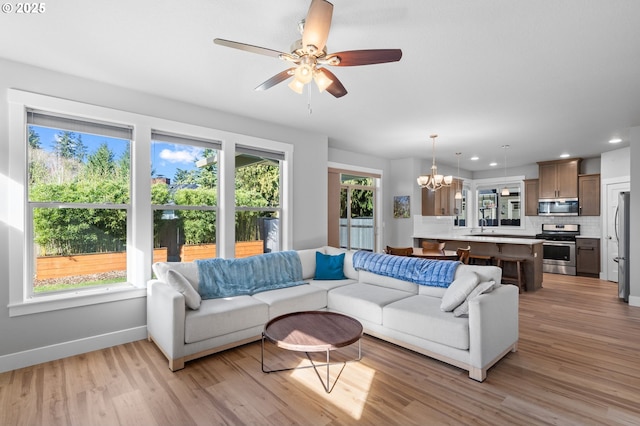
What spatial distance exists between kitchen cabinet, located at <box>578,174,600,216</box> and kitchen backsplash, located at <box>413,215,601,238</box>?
0.31m

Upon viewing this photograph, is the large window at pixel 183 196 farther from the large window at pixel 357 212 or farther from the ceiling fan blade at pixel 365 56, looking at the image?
the large window at pixel 357 212

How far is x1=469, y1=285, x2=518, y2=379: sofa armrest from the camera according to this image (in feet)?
8.58

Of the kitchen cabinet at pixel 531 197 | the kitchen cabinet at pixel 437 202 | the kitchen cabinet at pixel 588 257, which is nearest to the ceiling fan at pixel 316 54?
the kitchen cabinet at pixel 437 202

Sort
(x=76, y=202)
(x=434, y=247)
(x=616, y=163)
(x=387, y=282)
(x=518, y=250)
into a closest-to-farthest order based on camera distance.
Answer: (x=76, y=202), (x=387, y=282), (x=434, y=247), (x=518, y=250), (x=616, y=163)

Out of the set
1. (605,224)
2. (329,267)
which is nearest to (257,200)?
(329,267)

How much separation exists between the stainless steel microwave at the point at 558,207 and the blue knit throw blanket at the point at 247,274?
6.89 meters

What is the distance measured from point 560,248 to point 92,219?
357 inches

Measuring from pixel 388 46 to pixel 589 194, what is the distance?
291 inches

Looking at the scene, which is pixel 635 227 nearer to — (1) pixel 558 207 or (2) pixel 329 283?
(1) pixel 558 207

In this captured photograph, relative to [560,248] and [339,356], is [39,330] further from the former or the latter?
[560,248]

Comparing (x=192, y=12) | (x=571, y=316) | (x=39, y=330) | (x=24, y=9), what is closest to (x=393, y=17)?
(x=192, y=12)

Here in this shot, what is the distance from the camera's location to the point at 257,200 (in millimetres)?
4695

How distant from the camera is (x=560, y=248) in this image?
7.32 meters

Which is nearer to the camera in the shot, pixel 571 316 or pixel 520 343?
pixel 520 343
